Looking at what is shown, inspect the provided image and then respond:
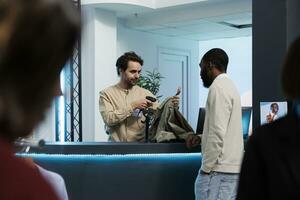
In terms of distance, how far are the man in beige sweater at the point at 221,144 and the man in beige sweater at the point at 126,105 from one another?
708mm

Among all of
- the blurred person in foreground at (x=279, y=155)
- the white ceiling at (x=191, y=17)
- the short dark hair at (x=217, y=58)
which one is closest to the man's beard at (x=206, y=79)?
the short dark hair at (x=217, y=58)

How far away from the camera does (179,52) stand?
10352 mm

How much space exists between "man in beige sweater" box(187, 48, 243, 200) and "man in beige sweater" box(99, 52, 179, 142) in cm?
71

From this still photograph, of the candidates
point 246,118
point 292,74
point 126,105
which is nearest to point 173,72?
point 246,118

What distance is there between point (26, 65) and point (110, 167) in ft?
10.5

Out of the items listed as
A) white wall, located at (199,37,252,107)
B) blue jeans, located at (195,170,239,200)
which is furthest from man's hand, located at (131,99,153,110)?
white wall, located at (199,37,252,107)

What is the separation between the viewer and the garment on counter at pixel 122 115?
13.6 feet

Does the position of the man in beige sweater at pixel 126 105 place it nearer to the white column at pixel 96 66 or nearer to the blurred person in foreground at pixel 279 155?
the blurred person in foreground at pixel 279 155

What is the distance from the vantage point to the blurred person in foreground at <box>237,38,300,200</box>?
1.43 metres

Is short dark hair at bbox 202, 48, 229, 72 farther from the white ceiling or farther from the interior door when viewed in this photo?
the interior door

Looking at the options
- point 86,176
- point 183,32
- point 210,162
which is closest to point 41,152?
point 86,176

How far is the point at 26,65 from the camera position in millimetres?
719

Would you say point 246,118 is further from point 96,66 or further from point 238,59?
point 238,59

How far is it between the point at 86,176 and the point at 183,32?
6276 millimetres
